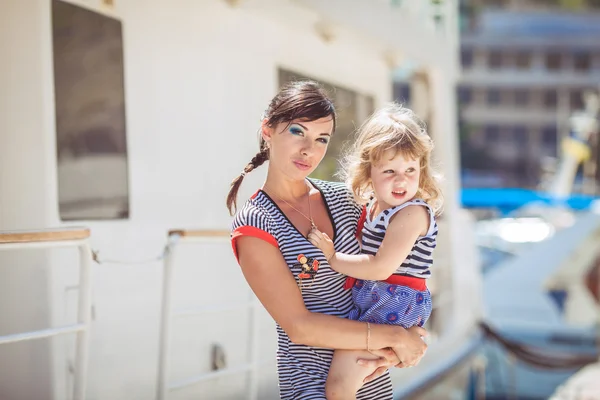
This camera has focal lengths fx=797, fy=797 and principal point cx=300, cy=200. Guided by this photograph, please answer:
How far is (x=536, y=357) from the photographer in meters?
7.69

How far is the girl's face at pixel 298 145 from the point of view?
83.4 inches

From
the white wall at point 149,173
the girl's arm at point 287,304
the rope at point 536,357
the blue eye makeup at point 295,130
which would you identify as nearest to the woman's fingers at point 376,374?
the girl's arm at point 287,304

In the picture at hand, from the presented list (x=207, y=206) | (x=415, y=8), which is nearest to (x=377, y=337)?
(x=207, y=206)

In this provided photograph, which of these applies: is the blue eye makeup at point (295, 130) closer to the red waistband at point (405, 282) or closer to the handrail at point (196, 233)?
the red waistband at point (405, 282)

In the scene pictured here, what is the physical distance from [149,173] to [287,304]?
1.68 metres

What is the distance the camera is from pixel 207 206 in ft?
12.7

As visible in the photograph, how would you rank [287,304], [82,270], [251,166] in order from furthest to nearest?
[82,270], [251,166], [287,304]

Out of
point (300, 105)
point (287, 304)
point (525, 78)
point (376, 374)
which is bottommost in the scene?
point (376, 374)

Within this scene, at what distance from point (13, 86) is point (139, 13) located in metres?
0.83

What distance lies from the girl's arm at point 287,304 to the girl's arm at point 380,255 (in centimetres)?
13

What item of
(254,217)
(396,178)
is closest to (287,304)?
(254,217)

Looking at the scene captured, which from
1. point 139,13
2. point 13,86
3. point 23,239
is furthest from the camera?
point 139,13

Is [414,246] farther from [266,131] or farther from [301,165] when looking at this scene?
[266,131]

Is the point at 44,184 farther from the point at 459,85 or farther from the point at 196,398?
the point at 459,85
